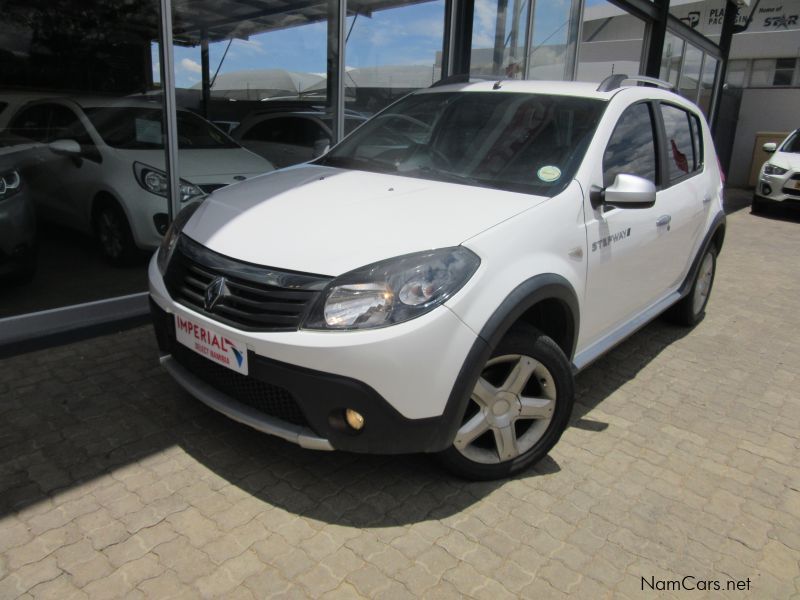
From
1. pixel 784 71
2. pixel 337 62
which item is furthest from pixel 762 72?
pixel 337 62

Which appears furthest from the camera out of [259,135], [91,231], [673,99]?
[259,135]

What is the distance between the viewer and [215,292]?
8.58ft

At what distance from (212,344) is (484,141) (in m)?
1.83

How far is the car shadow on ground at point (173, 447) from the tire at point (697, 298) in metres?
1.71

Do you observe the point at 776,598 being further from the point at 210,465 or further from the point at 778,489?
the point at 210,465

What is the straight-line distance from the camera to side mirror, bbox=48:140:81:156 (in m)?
4.41

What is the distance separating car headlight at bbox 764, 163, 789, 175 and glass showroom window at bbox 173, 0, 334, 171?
31.2 feet

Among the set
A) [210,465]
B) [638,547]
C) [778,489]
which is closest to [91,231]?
[210,465]

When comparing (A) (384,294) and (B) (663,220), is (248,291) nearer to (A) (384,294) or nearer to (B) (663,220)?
(A) (384,294)

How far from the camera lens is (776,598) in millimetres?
2332

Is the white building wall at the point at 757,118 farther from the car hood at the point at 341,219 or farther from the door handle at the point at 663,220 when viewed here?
the car hood at the point at 341,219

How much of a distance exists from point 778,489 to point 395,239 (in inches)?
86.5

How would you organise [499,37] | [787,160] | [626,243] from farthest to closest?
[787,160] < [499,37] < [626,243]

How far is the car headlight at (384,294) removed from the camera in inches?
93.0
